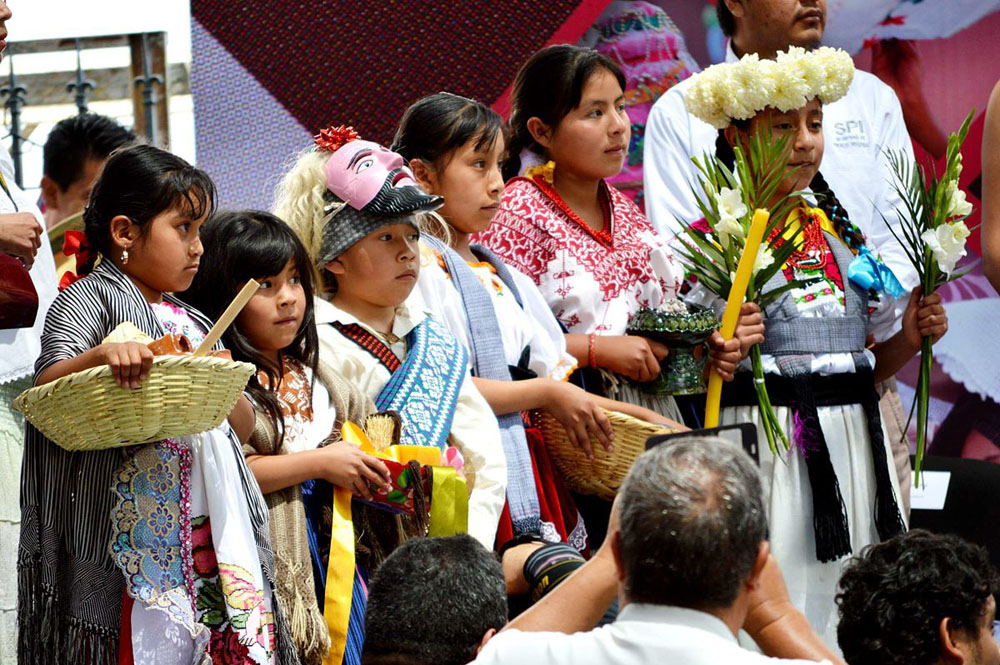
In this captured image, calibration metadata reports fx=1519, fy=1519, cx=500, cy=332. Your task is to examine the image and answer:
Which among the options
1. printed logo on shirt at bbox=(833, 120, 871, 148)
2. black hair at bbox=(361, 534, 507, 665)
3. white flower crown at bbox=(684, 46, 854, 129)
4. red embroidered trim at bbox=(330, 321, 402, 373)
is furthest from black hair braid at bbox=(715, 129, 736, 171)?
black hair at bbox=(361, 534, 507, 665)

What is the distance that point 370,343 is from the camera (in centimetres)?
375

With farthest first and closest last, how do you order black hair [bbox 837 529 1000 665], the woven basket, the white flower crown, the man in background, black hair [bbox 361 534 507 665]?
the man in background < the white flower crown < the woven basket < black hair [bbox 837 529 1000 665] < black hair [bbox 361 534 507 665]

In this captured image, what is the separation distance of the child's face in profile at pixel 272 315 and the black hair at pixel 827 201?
1525 millimetres

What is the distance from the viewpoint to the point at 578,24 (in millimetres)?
5641

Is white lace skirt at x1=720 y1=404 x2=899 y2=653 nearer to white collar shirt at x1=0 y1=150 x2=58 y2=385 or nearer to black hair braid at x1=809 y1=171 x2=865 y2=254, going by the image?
black hair braid at x1=809 y1=171 x2=865 y2=254

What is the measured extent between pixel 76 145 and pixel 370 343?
2.00 meters

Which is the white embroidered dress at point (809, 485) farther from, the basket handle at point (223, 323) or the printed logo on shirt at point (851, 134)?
the basket handle at point (223, 323)

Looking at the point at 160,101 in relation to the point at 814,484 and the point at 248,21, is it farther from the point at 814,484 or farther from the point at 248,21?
the point at 814,484

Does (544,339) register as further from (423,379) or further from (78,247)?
(78,247)

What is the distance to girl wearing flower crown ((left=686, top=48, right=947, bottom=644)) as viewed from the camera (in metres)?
4.23

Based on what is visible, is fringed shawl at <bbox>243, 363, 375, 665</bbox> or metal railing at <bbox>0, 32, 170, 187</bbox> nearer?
fringed shawl at <bbox>243, 363, 375, 665</bbox>

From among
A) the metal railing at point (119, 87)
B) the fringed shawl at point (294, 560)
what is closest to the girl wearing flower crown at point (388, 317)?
the fringed shawl at point (294, 560)

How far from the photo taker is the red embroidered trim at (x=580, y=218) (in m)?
4.29

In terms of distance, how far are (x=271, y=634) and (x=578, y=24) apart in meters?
3.13
